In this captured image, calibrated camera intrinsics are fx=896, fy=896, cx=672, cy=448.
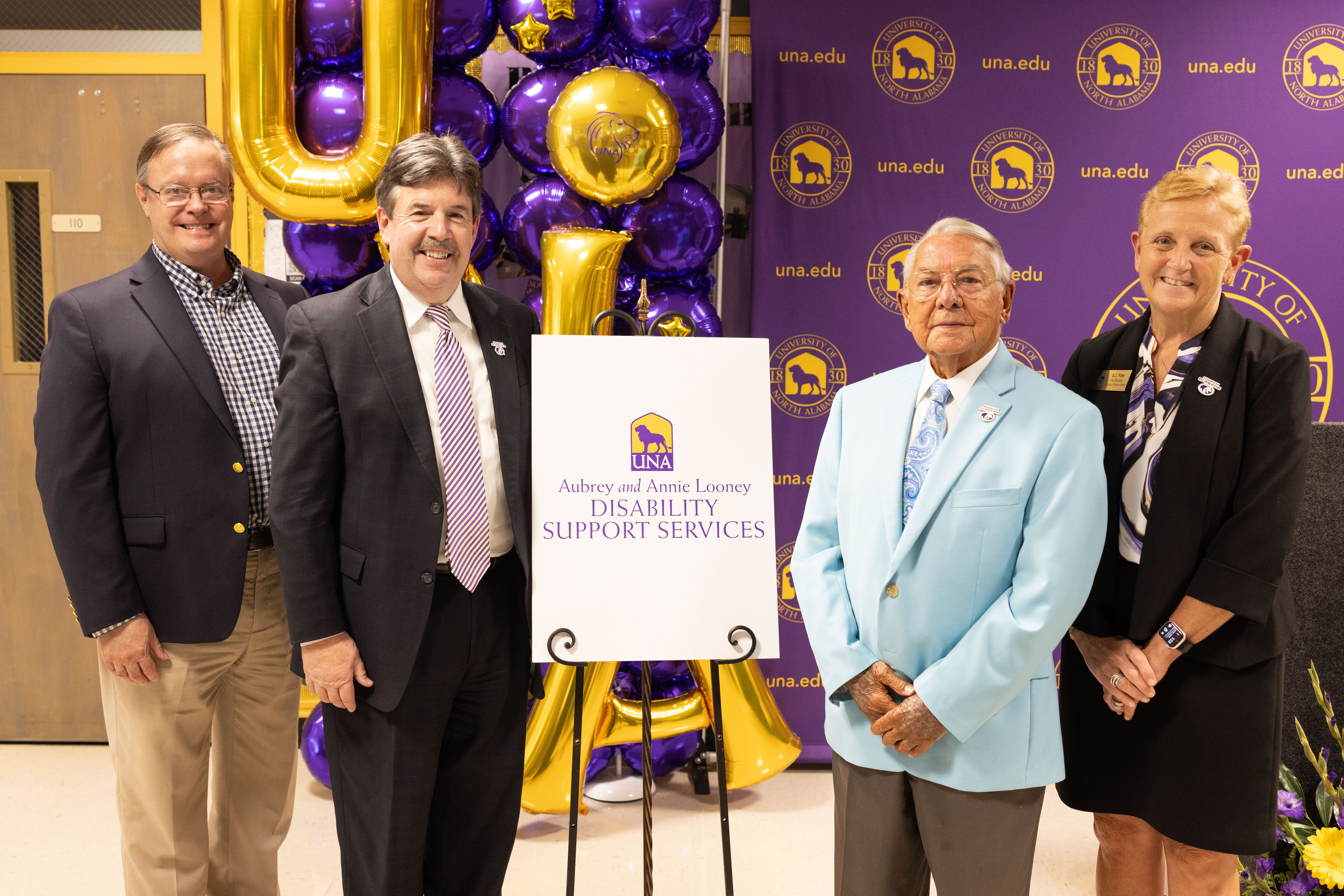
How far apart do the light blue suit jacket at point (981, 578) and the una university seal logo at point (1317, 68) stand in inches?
104

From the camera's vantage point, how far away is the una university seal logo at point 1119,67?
3.34 metres

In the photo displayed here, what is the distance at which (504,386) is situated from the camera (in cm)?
186

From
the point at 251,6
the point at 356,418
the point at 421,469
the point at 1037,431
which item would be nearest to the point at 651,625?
the point at 421,469

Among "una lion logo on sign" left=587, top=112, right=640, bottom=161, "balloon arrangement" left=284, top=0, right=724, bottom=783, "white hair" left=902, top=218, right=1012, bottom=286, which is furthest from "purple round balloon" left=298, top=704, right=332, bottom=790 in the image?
"white hair" left=902, top=218, right=1012, bottom=286

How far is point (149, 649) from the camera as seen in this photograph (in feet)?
6.57

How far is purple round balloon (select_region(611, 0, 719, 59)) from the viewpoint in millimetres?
2732

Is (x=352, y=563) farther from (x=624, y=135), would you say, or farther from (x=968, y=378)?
(x=624, y=135)

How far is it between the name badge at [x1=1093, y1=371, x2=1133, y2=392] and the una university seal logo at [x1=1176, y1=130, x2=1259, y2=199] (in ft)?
6.24

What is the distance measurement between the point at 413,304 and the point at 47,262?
262 cm

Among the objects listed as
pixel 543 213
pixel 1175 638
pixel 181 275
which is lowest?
pixel 1175 638

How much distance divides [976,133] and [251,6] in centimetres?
250

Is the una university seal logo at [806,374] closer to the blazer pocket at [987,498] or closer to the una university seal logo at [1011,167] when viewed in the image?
the una university seal logo at [1011,167]

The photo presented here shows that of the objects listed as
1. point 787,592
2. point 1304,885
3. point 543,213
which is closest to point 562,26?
point 543,213

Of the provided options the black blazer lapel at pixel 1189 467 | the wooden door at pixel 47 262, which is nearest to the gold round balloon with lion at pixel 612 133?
the black blazer lapel at pixel 1189 467
